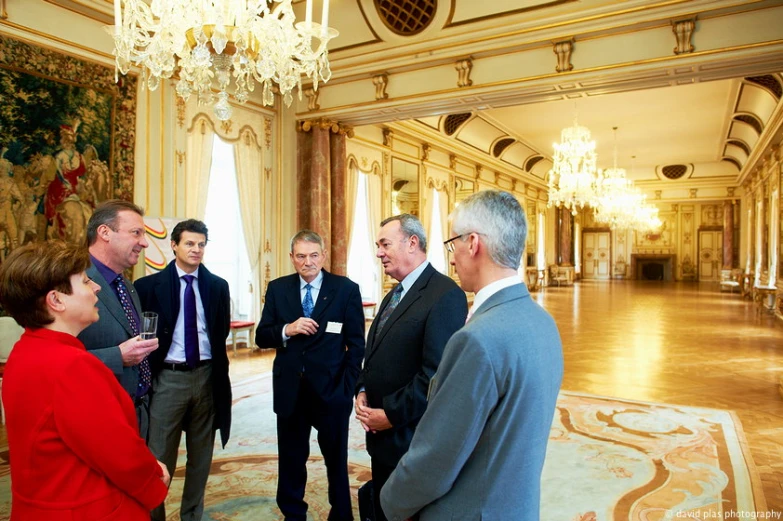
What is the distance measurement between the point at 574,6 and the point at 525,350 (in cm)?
539

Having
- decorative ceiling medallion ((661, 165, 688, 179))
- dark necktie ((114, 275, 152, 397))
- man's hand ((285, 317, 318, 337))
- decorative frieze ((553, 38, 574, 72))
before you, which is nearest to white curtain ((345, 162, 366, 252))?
decorative frieze ((553, 38, 574, 72))

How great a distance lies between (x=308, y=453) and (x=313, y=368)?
46 centimetres

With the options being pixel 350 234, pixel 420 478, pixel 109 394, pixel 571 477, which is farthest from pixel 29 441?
pixel 350 234

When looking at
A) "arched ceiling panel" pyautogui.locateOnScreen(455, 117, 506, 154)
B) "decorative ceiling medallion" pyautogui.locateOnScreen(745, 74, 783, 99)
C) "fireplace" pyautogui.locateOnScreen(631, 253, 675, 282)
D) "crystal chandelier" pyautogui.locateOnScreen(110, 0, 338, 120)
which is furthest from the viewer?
"fireplace" pyautogui.locateOnScreen(631, 253, 675, 282)

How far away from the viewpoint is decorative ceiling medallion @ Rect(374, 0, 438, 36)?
6164mm

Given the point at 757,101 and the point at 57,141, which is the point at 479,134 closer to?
the point at 757,101

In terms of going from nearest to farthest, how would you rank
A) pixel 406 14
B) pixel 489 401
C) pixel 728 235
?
pixel 489 401
pixel 406 14
pixel 728 235

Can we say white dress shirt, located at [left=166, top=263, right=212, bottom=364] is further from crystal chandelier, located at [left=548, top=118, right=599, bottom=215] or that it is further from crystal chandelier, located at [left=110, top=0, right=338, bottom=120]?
crystal chandelier, located at [left=548, top=118, right=599, bottom=215]

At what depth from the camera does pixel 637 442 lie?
13.4 feet

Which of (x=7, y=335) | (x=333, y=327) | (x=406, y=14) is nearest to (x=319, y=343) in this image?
(x=333, y=327)

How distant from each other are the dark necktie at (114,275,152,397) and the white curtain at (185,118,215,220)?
4613 mm

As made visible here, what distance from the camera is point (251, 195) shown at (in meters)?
7.64

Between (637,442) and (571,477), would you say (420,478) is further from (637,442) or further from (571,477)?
(637,442)

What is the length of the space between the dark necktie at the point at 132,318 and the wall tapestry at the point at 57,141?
345cm
